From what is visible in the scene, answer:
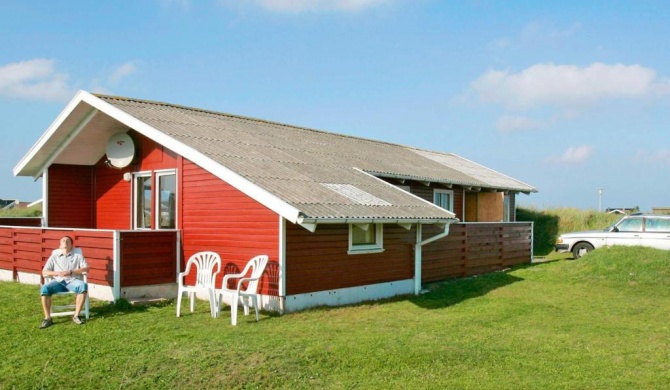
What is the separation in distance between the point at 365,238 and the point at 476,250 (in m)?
5.83

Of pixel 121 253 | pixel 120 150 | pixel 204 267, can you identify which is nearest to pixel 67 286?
pixel 121 253

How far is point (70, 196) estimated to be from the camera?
53.1ft

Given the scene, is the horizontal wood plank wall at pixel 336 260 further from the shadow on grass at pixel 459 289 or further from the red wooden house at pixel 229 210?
the shadow on grass at pixel 459 289

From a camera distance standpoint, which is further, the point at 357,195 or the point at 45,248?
the point at 45,248

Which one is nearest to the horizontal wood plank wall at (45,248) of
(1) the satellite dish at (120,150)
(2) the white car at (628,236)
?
(1) the satellite dish at (120,150)

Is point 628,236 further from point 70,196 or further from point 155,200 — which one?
point 70,196

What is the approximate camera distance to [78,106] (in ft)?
46.8

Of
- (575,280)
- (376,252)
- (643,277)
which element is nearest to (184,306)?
(376,252)

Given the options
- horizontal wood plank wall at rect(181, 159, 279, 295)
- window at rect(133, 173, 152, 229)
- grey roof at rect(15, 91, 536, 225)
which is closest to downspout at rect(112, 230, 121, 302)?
horizontal wood plank wall at rect(181, 159, 279, 295)

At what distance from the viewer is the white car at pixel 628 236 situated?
20438 mm

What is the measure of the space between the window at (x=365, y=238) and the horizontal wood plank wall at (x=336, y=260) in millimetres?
130

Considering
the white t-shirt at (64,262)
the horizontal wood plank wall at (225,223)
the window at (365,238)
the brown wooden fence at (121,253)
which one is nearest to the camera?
the white t-shirt at (64,262)

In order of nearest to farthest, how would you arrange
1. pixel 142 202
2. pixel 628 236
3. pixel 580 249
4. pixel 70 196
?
pixel 142 202 < pixel 70 196 < pixel 628 236 < pixel 580 249

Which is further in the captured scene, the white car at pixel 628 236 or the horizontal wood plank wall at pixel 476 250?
the white car at pixel 628 236
